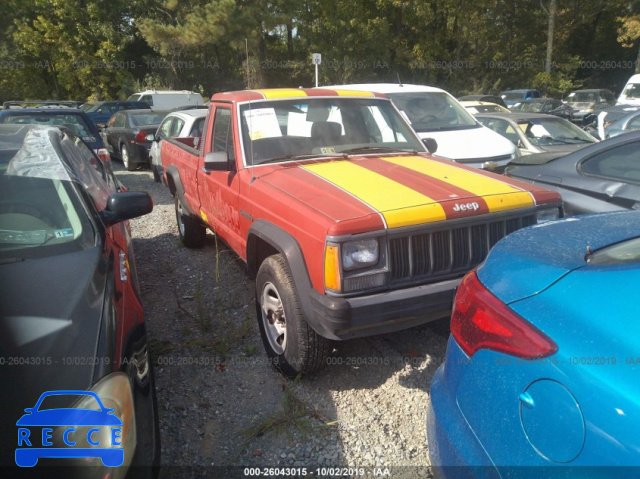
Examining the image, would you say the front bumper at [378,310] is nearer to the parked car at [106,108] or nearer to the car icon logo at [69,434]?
the car icon logo at [69,434]

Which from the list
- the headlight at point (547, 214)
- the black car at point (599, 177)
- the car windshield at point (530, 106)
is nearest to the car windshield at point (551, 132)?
the black car at point (599, 177)

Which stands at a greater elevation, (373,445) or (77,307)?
(77,307)

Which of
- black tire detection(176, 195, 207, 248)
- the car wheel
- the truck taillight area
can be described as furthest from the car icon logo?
the car wheel

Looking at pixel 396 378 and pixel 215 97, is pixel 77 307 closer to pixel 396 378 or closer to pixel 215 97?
pixel 396 378

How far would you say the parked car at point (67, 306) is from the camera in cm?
183

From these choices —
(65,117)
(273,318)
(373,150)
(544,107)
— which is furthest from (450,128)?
(544,107)

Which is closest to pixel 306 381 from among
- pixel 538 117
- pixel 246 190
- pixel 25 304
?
pixel 246 190

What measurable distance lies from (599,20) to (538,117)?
34.7 metres

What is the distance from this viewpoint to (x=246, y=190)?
377 cm

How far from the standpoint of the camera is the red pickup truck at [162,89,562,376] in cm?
280

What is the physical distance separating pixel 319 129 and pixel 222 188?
0.99 metres

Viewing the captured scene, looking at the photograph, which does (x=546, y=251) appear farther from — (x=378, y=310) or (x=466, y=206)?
(x=466, y=206)

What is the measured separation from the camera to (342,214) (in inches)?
112

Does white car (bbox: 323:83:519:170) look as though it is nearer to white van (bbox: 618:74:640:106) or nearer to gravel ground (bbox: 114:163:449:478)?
gravel ground (bbox: 114:163:449:478)
